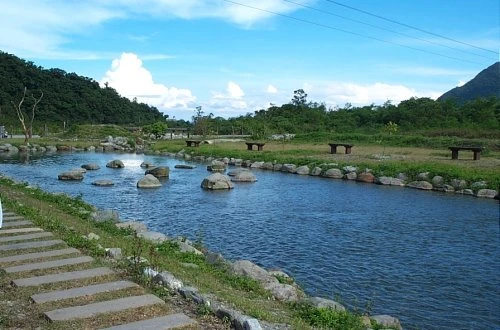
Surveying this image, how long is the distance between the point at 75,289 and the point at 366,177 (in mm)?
A: 21748

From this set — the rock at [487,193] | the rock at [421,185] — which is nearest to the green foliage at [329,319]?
the rock at [487,193]

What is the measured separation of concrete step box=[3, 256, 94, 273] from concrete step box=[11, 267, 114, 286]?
0.39 m

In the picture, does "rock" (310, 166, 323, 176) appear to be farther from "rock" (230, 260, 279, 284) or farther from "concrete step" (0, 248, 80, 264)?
"concrete step" (0, 248, 80, 264)

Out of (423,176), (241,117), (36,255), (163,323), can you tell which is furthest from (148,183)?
(241,117)

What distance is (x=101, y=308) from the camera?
5.02 meters

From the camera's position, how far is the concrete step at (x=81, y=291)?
17.3ft

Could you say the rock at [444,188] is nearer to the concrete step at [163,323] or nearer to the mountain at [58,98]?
the concrete step at [163,323]

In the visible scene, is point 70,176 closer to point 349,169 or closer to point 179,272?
point 349,169

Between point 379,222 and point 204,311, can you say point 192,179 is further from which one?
point 204,311

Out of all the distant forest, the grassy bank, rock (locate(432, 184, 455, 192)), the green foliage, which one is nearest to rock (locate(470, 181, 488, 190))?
rock (locate(432, 184, 455, 192))

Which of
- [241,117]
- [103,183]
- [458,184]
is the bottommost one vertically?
[103,183]

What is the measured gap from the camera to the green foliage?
559 cm

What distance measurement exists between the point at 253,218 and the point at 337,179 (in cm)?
1210

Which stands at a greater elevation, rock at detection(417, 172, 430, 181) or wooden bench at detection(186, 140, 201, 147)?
wooden bench at detection(186, 140, 201, 147)
